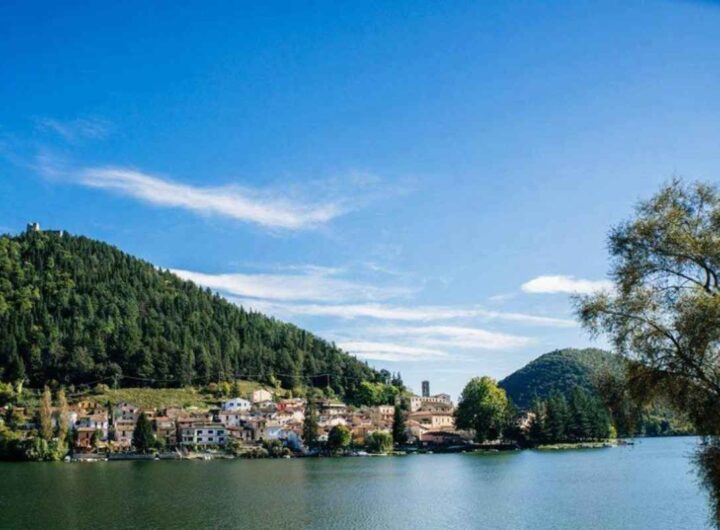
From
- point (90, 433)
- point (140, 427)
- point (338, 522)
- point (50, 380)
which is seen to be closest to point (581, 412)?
point (140, 427)

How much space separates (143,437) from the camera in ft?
350

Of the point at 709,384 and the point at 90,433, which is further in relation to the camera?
the point at 90,433

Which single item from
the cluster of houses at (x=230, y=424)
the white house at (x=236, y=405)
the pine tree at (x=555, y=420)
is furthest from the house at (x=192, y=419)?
the pine tree at (x=555, y=420)

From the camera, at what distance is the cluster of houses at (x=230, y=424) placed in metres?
114

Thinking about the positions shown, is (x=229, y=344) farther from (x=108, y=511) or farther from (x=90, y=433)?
(x=108, y=511)

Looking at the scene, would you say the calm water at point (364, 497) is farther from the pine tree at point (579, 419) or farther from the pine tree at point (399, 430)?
the pine tree at point (399, 430)

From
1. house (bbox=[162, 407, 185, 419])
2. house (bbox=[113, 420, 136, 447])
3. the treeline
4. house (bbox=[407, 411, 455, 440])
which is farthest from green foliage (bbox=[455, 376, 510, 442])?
house (bbox=[113, 420, 136, 447])

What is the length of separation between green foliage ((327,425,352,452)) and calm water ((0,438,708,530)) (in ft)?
117

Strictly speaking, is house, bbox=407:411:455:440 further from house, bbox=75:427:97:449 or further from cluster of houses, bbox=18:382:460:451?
house, bbox=75:427:97:449

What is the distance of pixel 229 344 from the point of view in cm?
17625


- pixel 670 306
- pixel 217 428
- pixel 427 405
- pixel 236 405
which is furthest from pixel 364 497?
pixel 427 405

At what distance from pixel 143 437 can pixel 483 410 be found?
5632cm

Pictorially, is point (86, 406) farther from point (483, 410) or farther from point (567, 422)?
point (567, 422)

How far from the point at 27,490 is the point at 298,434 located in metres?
67.8
